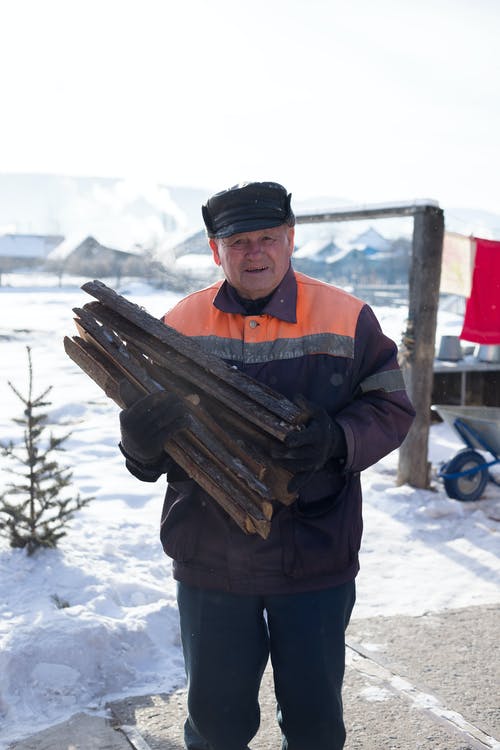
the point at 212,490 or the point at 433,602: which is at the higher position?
Result: the point at 212,490

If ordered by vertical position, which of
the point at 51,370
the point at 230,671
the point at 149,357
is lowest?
the point at 51,370

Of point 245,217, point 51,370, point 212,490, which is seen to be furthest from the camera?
point 51,370

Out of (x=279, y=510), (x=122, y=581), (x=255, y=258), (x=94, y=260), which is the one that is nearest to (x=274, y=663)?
(x=279, y=510)

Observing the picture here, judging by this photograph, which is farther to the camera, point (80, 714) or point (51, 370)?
Result: point (51, 370)

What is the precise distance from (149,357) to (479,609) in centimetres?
271

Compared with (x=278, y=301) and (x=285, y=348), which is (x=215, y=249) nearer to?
(x=278, y=301)

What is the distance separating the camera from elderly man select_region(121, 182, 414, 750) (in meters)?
Result: 2.16

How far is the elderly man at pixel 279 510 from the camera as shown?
216 centimetres

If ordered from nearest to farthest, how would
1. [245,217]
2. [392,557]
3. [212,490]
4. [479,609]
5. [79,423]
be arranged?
[212,490], [245,217], [479,609], [392,557], [79,423]

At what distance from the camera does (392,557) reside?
16.6 ft

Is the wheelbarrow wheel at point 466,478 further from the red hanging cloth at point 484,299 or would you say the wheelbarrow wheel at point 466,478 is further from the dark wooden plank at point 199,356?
the dark wooden plank at point 199,356

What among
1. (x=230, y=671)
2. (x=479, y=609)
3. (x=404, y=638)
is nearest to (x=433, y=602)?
(x=479, y=609)

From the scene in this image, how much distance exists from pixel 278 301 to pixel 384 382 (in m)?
0.39

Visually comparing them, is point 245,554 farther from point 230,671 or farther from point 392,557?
point 392,557
